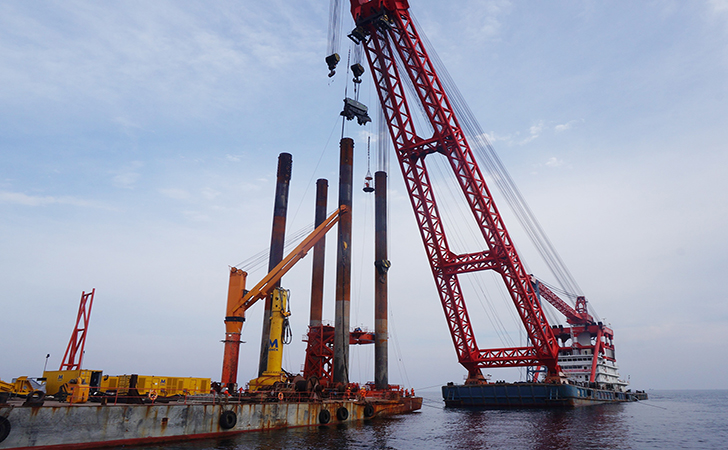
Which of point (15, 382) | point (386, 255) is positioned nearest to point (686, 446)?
point (386, 255)

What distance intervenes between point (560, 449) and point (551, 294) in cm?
4990

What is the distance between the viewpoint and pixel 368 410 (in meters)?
39.5

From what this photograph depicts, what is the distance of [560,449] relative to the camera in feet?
83.4

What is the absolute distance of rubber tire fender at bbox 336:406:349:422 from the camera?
3488 cm

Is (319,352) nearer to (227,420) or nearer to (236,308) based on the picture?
(236,308)

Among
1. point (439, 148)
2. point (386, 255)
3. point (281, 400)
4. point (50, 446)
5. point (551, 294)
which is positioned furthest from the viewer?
point (551, 294)

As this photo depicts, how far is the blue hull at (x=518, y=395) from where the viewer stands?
5228 centimetres

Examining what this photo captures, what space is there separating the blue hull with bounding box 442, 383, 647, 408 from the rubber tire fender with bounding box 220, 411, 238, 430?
120ft

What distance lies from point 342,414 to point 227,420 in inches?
429

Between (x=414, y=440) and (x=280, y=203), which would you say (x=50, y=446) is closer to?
(x=414, y=440)

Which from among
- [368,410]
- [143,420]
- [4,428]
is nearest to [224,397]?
[143,420]

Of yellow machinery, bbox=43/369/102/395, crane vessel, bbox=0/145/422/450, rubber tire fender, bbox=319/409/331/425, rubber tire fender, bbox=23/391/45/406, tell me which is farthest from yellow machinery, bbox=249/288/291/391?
rubber tire fender, bbox=23/391/45/406

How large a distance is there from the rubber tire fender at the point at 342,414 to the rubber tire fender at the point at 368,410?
3.82 metres

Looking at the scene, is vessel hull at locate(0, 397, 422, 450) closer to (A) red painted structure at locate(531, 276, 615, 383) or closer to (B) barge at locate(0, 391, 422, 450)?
(B) barge at locate(0, 391, 422, 450)
